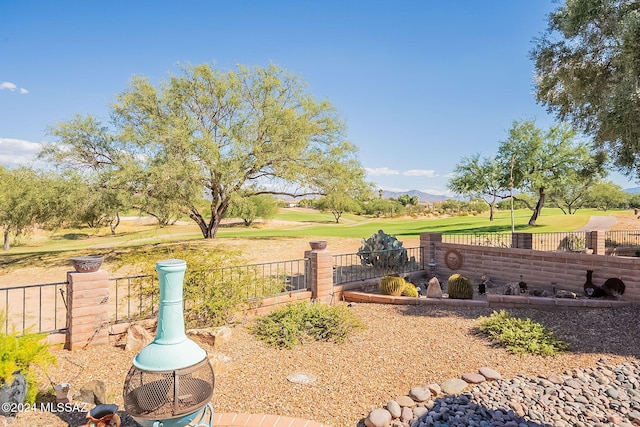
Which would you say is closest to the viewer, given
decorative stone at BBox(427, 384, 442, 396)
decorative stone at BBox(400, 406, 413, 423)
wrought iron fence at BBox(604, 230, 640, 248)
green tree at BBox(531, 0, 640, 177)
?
decorative stone at BBox(400, 406, 413, 423)

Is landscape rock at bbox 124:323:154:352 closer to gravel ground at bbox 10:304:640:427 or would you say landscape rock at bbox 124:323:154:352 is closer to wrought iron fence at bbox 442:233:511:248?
gravel ground at bbox 10:304:640:427

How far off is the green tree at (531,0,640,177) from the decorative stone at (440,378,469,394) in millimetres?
8914

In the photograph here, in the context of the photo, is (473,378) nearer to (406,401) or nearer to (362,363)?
(406,401)

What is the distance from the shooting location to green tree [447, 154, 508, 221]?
29.9 meters

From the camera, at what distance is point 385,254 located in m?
12.3

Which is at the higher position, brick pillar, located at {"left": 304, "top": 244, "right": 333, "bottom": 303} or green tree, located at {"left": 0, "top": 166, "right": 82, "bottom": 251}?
green tree, located at {"left": 0, "top": 166, "right": 82, "bottom": 251}

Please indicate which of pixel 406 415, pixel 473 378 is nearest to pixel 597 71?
pixel 473 378

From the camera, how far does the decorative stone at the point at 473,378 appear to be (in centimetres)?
484

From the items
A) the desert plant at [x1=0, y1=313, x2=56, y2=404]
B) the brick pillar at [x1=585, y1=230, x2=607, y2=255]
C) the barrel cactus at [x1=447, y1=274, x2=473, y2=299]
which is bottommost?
the barrel cactus at [x1=447, y1=274, x2=473, y2=299]

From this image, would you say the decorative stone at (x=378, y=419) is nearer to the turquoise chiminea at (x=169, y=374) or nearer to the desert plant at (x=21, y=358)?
the turquoise chiminea at (x=169, y=374)

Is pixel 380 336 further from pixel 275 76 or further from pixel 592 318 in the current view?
pixel 275 76

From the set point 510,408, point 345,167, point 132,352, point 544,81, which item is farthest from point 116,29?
point 544,81

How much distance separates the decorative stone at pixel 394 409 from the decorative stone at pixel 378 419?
88 millimetres

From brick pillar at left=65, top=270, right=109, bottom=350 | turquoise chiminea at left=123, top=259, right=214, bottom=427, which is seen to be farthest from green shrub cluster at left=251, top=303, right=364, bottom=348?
turquoise chiminea at left=123, top=259, right=214, bottom=427
